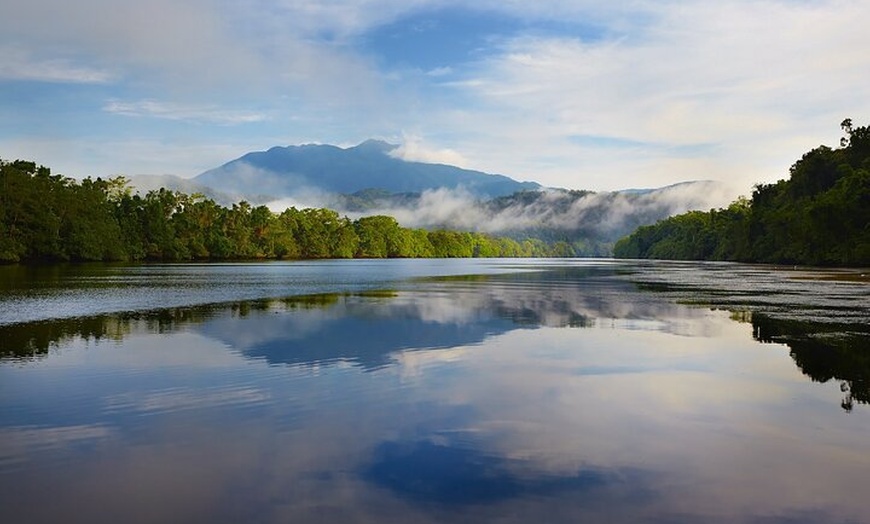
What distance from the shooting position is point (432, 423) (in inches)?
446

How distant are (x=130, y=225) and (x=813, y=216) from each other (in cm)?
11404

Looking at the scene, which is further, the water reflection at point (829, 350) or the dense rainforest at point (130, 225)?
the dense rainforest at point (130, 225)

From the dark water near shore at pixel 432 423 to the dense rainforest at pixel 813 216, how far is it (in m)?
75.8

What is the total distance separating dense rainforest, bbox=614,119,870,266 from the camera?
89188 millimetres

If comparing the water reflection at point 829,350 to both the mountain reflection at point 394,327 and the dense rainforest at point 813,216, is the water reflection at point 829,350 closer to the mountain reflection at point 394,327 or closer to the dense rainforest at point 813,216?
the mountain reflection at point 394,327

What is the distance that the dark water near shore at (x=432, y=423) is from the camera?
25.8 ft

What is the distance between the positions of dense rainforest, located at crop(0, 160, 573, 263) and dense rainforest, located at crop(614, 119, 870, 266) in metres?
108

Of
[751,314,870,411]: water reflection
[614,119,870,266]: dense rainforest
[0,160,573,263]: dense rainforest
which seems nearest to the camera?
[751,314,870,411]: water reflection

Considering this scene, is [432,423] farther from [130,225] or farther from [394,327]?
[130,225]

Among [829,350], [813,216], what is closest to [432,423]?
[829,350]

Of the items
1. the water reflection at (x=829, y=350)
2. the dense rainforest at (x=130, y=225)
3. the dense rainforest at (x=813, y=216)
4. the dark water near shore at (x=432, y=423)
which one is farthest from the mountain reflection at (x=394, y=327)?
the dense rainforest at (x=130, y=225)

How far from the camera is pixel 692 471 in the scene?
29.6 feet

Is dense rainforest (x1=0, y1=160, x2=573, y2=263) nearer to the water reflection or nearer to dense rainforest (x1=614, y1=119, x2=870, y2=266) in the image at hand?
the water reflection

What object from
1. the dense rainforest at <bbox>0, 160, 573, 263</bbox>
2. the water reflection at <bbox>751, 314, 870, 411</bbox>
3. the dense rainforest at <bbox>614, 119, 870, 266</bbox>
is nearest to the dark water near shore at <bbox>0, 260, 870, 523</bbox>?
the water reflection at <bbox>751, 314, 870, 411</bbox>
